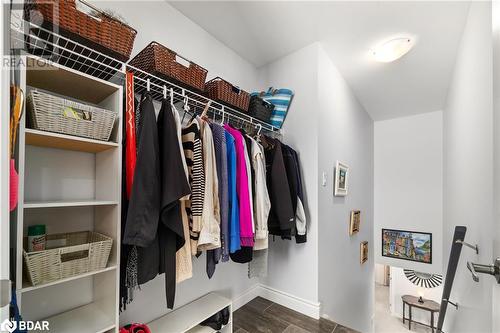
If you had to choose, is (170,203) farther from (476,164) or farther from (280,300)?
(476,164)

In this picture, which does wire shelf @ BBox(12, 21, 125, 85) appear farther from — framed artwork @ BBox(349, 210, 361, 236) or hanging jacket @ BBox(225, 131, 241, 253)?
framed artwork @ BBox(349, 210, 361, 236)

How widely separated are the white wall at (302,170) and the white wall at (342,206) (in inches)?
3.1

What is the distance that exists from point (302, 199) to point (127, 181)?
4.52 ft

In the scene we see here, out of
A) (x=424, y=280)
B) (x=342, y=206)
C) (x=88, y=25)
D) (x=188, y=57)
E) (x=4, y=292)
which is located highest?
(x=188, y=57)

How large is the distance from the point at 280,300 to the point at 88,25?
2308mm

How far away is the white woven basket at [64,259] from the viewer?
0.84 m

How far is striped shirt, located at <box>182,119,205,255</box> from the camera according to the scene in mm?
1179

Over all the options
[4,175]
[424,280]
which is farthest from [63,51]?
[424,280]

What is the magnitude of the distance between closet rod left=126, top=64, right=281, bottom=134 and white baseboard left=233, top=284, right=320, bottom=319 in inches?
58.2

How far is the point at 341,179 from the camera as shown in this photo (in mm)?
2477

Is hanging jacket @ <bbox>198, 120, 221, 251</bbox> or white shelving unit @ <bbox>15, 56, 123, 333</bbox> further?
hanging jacket @ <bbox>198, 120, 221, 251</bbox>

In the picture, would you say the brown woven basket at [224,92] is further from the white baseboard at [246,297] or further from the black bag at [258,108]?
the white baseboard at [246,297]

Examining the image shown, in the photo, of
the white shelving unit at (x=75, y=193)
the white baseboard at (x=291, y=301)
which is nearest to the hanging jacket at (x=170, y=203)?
the white shelving unit at (x=75, y=193)

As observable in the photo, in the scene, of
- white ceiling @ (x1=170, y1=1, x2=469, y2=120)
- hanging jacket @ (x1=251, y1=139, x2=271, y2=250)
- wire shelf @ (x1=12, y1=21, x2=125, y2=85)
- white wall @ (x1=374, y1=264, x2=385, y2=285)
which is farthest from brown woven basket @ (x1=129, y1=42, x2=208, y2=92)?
white wall @ (x1=374, y1=264, x2=385, y2=285)
